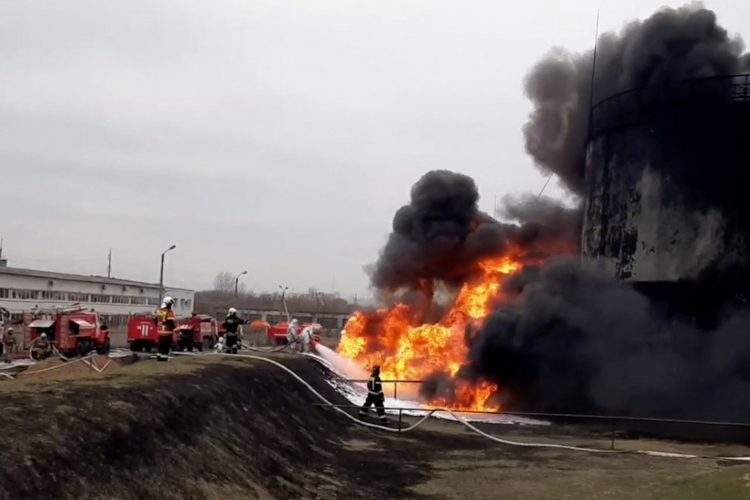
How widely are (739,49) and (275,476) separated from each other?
91.5ft

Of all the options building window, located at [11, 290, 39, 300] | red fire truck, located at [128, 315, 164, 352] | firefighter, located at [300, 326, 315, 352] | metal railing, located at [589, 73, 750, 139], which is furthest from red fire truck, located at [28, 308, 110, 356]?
metal railing, located at [589, 73, 750, 139]

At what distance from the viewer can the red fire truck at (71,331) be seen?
32547 millimetres

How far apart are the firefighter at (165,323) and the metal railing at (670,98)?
20724 mm

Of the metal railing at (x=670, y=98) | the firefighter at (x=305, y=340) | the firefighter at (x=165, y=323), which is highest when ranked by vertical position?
the metal railing at (x=670, y=98)

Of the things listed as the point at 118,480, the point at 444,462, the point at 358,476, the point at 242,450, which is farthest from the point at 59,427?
the point at 444,462

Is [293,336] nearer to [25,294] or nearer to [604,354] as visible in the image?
[604,354]

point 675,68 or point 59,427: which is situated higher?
point 675,68

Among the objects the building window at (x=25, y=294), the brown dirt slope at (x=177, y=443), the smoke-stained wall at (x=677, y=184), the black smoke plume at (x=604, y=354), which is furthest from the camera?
the building window at (x=25, y=294)

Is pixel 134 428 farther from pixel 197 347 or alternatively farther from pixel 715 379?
pixel 197 347

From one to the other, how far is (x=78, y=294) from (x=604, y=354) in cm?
5341

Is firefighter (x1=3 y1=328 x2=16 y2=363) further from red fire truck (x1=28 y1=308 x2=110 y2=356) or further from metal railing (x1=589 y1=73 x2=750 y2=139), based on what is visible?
metal railing (x1=589 y1=73 x2=750 y2=139)

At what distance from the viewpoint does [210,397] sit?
14.7 m

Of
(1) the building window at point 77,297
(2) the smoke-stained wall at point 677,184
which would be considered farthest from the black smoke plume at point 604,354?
(1) the building window at point 77,297

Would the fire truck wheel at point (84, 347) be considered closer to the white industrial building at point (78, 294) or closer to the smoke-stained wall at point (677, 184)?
the white industrial building at point (78, 294)
